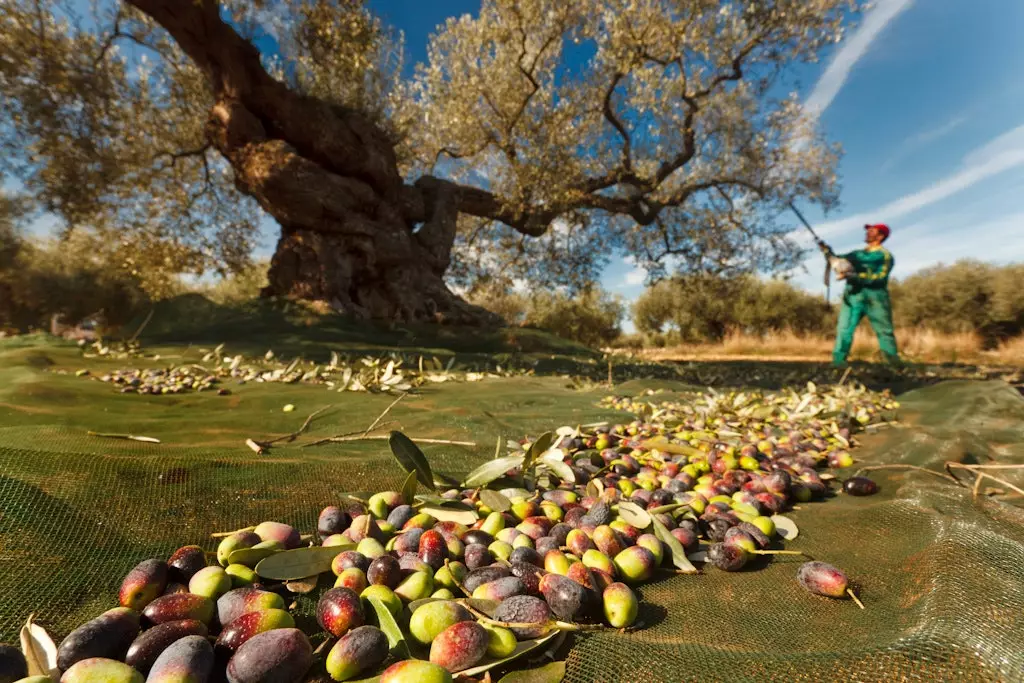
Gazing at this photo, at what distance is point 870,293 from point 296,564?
38.9ft

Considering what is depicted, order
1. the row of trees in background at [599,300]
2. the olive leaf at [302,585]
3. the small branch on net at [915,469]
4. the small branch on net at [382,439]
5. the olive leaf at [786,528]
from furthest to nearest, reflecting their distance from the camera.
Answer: the row of trees in background at [599,300] < the small branch on net at [382,439] < the small branch on net at [915,469] < the olive leaf at [786,528] < the olive leaf at [302,585]

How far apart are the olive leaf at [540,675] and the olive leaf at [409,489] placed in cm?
76

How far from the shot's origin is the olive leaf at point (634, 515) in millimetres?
1513

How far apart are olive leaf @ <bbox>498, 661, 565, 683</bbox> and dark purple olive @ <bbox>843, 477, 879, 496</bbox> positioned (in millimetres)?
1705

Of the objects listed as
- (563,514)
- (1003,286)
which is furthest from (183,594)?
(1003,286)

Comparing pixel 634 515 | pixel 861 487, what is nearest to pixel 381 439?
pixel 634 515

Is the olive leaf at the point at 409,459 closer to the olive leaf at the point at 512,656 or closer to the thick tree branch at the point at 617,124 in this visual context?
the olive leaf at the point at 512,656

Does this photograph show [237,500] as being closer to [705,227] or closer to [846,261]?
[846,261]

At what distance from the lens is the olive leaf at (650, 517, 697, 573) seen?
139 centimetres

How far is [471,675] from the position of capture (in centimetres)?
91

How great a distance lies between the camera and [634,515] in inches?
60.9

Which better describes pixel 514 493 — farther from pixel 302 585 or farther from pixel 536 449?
pixel 302 585

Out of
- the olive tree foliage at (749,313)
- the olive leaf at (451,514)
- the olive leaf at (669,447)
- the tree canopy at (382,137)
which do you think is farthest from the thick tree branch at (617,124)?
the olive tree foliage at (749,313)

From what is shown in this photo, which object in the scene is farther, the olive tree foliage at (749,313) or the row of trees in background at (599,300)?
the olive tree foliage at (749,313)
